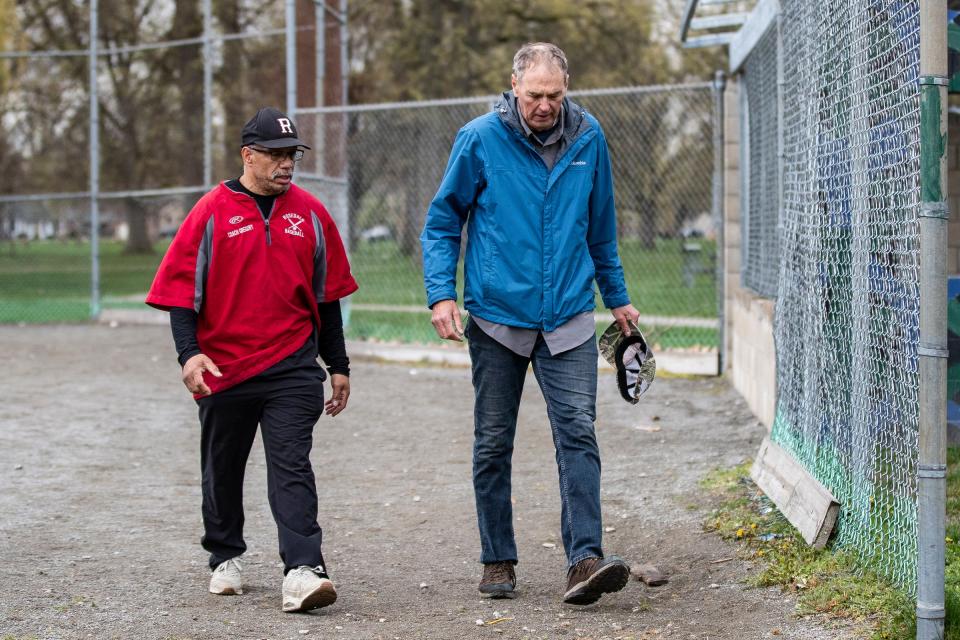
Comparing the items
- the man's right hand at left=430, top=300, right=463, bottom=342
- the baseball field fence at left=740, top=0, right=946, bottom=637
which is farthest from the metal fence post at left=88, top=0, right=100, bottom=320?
the man's right hand at left=430, top=300, right=463, bottom=342

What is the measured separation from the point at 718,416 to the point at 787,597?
429cm

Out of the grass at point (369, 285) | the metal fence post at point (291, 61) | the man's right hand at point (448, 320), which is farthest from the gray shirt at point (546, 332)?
the metal fence post at point (291, 61)

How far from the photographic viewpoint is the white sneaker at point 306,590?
172 inches

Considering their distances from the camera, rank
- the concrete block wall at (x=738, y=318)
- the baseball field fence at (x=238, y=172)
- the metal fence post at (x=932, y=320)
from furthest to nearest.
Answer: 1. the baseball field fence at (x=238, y=172)
2. the concrete block wall at (x=738, y=318)
3. the metal fence post at (x=932, y=320)

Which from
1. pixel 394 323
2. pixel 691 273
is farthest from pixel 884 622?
pixel 691 273

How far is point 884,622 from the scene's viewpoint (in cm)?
391

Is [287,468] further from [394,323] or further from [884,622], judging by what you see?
[394,323]

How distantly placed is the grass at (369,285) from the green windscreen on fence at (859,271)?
5614mm

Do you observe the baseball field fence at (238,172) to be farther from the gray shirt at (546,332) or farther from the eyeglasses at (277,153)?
the eyeglasses at (277,153)

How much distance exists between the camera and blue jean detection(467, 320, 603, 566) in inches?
176

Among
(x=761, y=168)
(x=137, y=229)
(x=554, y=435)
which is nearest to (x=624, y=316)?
(x=554, y=435)

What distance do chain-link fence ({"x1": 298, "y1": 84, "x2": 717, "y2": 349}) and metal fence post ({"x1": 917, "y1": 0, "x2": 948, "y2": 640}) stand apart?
7.51m

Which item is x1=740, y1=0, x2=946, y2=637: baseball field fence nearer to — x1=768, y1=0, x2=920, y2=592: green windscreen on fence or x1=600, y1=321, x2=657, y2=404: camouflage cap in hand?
x1=768, y1=0, x2=920, y2=592: green windscreen on fence

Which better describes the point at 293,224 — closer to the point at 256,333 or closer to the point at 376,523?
the point at 256,333
